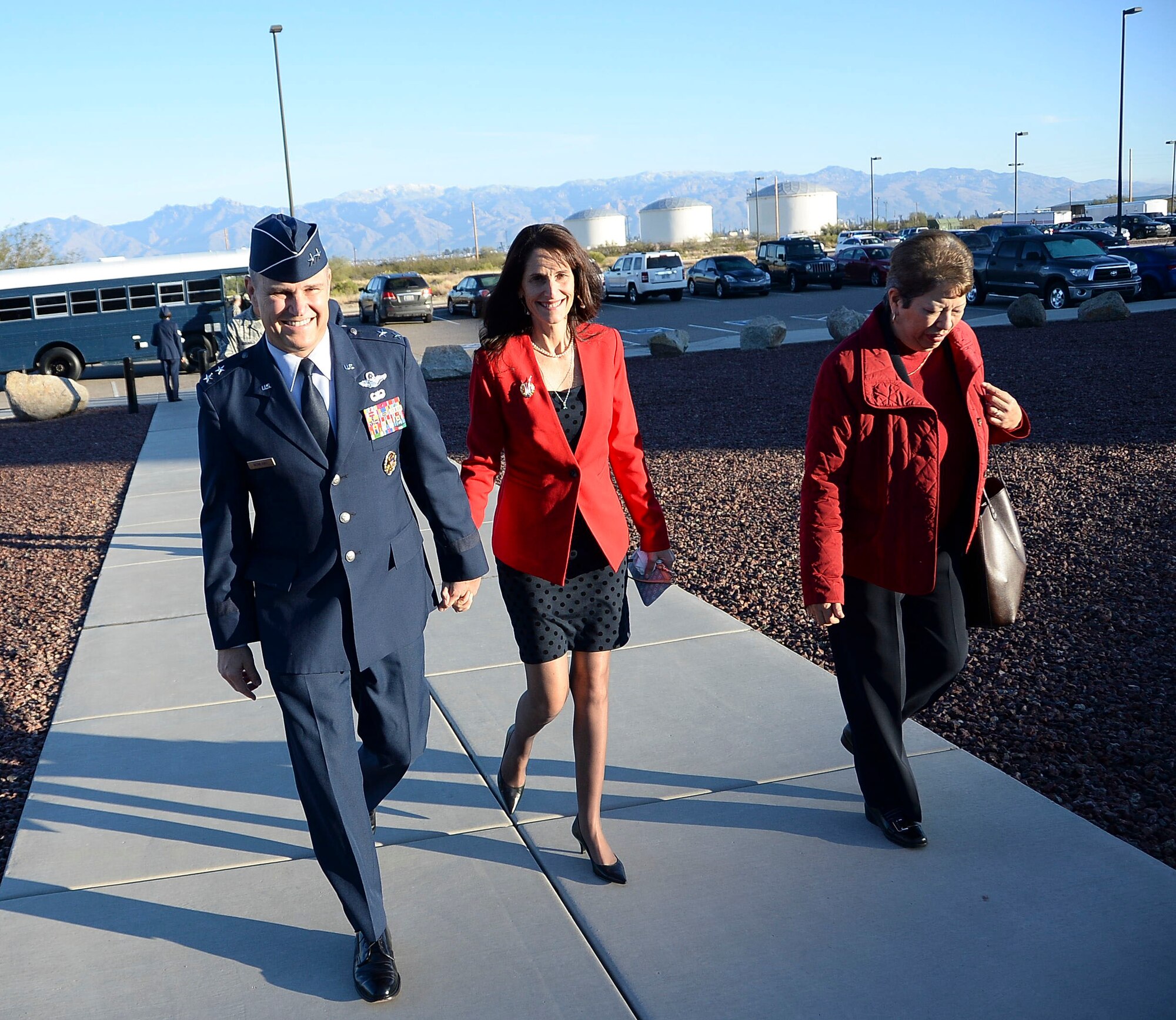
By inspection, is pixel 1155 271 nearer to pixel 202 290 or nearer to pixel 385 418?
pixel 202 290

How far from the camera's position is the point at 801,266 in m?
37.0

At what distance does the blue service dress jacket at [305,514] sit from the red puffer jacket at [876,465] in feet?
3.76

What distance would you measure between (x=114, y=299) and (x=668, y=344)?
11.8 m

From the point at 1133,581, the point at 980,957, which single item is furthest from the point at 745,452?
the point at 980,957

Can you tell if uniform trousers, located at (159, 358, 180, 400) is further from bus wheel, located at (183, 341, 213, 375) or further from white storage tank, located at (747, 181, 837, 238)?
white storage tank, located at (747, 181, 837, 238)

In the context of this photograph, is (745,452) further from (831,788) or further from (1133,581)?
(831,788)

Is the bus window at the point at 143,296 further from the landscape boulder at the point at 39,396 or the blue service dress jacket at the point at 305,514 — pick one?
the blue service dress jacket at the point at 305,514

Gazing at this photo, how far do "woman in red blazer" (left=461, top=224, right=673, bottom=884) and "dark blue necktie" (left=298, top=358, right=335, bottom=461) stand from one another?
508 millimetres

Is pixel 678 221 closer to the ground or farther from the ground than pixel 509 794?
farther from the ground

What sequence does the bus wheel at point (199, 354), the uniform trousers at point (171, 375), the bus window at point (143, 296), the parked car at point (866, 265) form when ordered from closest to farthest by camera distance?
the uniform trousers at point (171, 375) < the bus wheel at point (199, 354) < the bus window at point (143, 296) < the parked car at point (866, 265)

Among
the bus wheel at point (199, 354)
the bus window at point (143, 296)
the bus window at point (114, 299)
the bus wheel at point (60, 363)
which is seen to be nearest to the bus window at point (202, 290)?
the bus window at point (143, 296)

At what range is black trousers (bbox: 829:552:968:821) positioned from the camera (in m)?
3.37

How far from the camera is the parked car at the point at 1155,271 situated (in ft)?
83.1

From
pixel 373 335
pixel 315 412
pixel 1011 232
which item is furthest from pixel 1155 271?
pixel 315 412
